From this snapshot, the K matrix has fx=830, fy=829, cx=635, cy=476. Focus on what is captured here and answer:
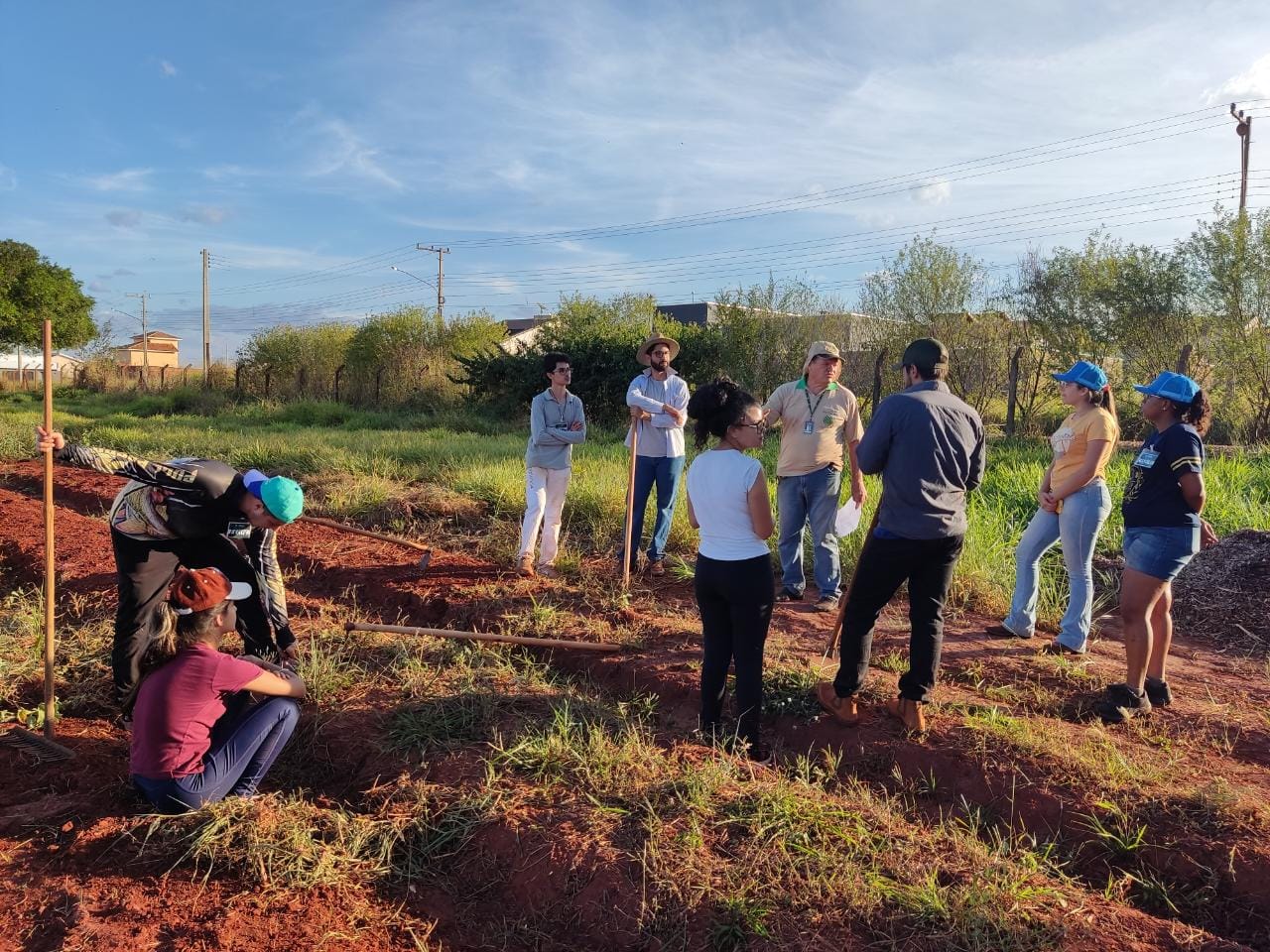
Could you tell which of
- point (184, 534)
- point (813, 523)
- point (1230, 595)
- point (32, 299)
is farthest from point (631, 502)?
point (32, 299)

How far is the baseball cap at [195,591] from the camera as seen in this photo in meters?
2.95

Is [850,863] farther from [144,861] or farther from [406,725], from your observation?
[144,861]

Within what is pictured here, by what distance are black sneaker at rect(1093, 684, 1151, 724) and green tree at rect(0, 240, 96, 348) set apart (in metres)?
33.4

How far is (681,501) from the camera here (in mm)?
8023

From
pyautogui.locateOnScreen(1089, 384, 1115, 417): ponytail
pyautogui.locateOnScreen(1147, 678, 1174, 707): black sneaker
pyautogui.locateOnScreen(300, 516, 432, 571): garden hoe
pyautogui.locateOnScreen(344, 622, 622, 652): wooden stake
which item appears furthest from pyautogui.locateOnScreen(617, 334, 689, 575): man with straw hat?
pyautogui.locateOnScreen(1147, 678, 1174, 707): black sneaker

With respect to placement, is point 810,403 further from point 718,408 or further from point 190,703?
point 190,703

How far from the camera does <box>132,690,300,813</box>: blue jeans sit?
121 inches

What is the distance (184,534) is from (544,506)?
9.30 feet

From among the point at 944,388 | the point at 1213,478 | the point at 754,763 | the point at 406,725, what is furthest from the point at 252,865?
the point at 1213,478

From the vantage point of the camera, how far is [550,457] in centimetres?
612

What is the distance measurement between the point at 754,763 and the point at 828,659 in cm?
128

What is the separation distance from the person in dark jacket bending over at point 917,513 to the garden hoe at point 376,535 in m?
3.78

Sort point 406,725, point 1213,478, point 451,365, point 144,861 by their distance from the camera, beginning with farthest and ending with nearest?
point 451,365 → point 1213,478 → point 406,725 → point 144,861

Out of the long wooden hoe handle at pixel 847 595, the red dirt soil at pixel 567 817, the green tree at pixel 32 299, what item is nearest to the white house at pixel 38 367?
the green tree at pixel 32 299
